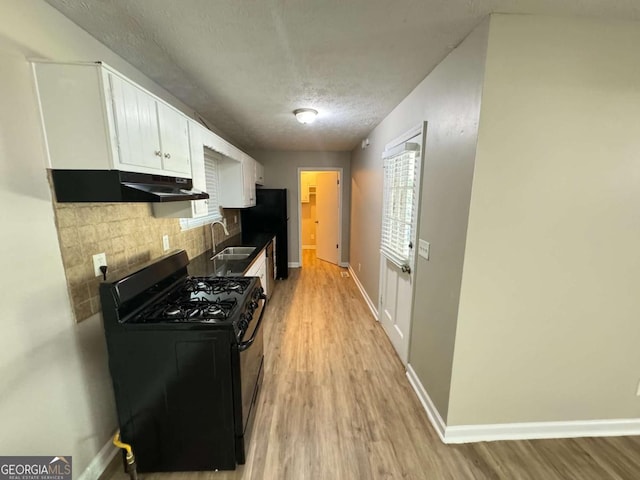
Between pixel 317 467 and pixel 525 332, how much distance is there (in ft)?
4.84

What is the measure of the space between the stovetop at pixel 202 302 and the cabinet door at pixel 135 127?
0.78 m

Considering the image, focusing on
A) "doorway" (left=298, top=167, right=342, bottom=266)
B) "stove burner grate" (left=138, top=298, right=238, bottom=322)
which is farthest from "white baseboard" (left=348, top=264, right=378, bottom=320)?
"stove burner grate" (left=138, top=298, right=238, bottom=322)

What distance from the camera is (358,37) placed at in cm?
147

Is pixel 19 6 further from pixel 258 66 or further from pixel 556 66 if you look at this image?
pixel 556 66

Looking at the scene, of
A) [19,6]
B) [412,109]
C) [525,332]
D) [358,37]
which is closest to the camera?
[19,6]

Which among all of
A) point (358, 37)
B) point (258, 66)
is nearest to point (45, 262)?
point (258, 66)

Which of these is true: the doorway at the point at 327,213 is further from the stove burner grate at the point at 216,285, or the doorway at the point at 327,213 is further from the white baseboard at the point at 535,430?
the white baseboard at the point at 535,430

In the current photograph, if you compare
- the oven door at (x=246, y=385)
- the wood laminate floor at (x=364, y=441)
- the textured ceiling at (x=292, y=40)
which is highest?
the textured ceiling at (x=292, y=40)

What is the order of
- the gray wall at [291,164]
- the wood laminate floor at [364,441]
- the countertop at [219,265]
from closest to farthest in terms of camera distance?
the wood laminate floor at [364,441] < the countertop at [219,265] < the gray wall at [291,164]

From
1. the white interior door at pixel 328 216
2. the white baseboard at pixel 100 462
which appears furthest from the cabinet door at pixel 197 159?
the white interior door at pixel 328 216

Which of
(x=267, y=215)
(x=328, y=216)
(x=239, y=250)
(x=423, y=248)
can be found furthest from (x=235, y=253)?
(x=328, y=216)

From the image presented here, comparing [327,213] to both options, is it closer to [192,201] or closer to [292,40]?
[192,201]

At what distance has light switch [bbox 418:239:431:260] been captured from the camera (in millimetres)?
1980

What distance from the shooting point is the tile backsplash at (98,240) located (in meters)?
1.31
